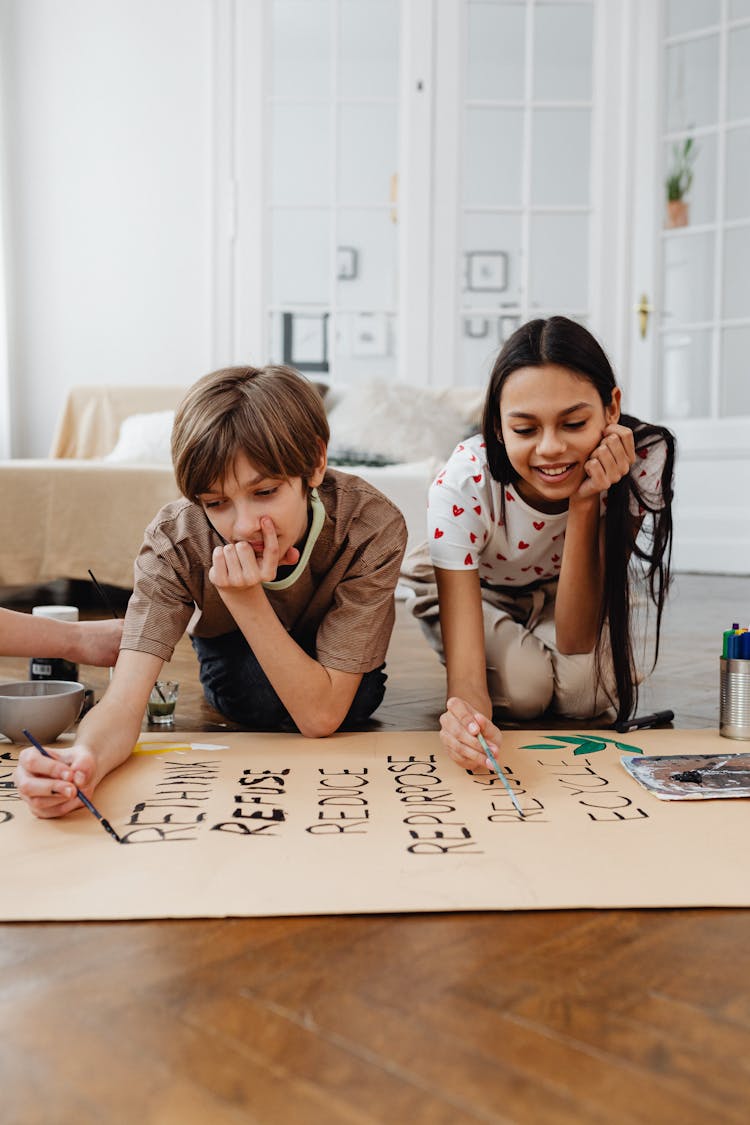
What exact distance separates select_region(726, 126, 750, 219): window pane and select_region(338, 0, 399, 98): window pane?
1.42 meters

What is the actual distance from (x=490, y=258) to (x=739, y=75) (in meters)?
1.21

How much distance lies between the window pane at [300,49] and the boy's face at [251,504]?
3.83 metres

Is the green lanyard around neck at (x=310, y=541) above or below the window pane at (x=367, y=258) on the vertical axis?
below

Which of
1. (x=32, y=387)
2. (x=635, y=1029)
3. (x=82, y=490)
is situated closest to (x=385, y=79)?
(x=32, y=387)

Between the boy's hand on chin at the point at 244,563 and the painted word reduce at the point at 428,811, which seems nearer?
the painted word reduce at the point at 428,811

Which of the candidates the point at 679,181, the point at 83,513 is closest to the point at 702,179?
the point at 679,181

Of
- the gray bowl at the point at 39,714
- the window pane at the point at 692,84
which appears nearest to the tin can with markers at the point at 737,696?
the gray bowl at the point at 39,714

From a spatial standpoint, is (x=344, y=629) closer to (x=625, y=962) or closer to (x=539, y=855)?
(x=539, y=855)

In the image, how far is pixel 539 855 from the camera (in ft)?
3.34

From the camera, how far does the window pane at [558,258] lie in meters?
4.69

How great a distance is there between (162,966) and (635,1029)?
0.34 meters

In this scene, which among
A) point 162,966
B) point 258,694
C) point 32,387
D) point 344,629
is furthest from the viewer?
point 32,387

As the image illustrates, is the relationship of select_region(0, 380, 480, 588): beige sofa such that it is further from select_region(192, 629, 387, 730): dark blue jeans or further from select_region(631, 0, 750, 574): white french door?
select_region(631, 0, 750, 574): white french door

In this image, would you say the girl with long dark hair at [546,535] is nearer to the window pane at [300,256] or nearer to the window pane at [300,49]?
the window pane at [300,256]
